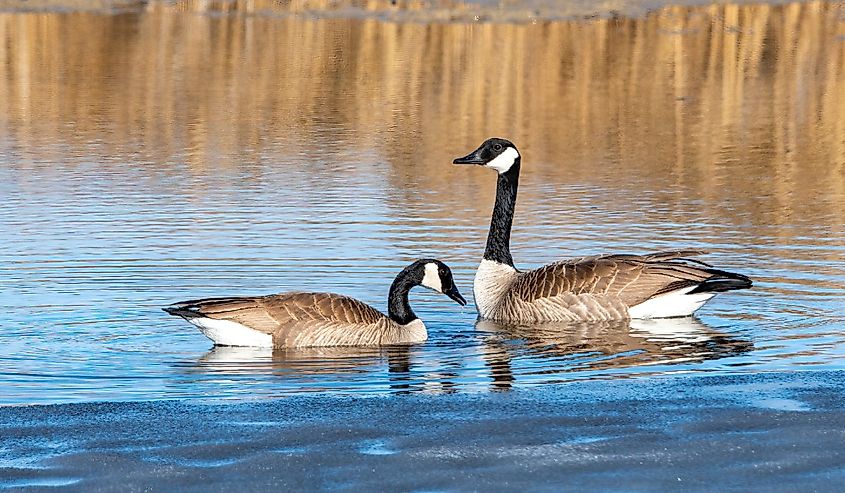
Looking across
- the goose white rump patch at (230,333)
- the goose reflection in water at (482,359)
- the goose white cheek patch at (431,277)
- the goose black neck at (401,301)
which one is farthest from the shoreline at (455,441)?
the goose white cheek patch at (431,277)

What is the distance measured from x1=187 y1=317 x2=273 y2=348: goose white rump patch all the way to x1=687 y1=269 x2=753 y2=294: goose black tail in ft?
11.5

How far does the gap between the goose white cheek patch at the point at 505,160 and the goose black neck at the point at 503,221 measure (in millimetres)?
48

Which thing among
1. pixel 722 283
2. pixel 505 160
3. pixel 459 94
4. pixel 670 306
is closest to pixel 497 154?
pixel 505 160

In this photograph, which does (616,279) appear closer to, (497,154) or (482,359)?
(497,154)

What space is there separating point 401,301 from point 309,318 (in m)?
0.78

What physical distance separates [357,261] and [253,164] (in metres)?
6.76

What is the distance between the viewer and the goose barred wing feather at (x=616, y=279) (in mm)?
11758

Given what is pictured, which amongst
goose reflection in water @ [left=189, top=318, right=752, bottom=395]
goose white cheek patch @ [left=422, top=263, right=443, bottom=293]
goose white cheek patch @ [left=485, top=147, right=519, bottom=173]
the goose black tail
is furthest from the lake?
goose white cheek patch @ [left=485, top=147, right=519, bottom=173]

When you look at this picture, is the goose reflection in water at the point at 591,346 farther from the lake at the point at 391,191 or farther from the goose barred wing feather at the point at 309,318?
the goose barred wing feather at the point at 309,318

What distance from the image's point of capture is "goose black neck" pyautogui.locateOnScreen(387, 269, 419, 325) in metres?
10.9

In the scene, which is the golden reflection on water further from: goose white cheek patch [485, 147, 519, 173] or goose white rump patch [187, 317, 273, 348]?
goose white rump patch [187, 317, 273, 348]

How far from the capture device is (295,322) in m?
10.5

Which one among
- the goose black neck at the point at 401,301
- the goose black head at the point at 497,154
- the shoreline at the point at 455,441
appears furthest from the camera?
the goose black head at the point at 497,154

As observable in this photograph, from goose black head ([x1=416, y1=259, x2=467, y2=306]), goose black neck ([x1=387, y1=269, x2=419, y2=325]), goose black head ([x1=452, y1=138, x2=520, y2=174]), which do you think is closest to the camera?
goose black neck ([x1=387, y1=269, x2=419, y2=325])
